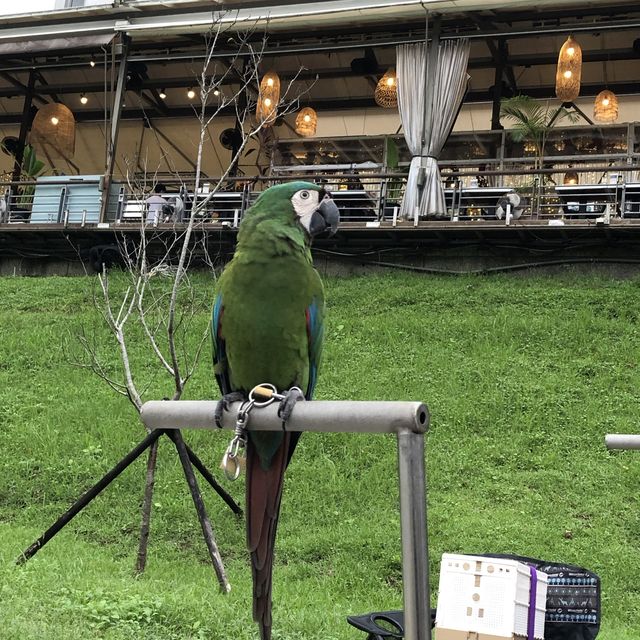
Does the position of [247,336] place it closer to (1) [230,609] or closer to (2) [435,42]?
(1) [230,609]

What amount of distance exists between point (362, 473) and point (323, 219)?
4.10 meters

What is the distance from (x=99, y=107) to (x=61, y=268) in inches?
208

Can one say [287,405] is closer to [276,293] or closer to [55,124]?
[276,293]

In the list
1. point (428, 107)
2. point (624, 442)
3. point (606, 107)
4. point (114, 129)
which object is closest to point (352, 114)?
point (428, 107)

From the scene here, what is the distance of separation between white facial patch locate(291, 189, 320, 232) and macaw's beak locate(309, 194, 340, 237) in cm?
1

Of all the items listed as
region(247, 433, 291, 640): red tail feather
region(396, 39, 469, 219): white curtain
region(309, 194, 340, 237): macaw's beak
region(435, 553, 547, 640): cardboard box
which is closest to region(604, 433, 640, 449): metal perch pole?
region(435, 553, 547, 640): cardboard box

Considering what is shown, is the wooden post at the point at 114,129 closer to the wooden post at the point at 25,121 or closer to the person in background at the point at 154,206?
the person in background at the point at 154,206

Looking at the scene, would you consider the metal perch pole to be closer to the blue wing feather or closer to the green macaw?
the green macaw

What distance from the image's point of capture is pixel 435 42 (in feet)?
37.6

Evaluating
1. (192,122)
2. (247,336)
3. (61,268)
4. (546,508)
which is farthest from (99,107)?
(247,336)

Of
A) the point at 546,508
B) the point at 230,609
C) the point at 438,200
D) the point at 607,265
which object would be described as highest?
the point at 438,200

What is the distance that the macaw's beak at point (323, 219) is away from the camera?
272 cm

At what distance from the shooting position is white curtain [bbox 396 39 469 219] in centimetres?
1102

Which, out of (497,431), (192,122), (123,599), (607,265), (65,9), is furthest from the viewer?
(192,122)
